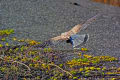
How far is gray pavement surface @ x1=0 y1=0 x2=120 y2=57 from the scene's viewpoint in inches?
206

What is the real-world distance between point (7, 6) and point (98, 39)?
2.39 metres

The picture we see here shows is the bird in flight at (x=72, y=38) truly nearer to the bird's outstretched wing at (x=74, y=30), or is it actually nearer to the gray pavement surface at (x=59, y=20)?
the bird's outstretched wing at (x=74, y=30)

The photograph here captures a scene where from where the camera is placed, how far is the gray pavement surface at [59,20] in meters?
5.22

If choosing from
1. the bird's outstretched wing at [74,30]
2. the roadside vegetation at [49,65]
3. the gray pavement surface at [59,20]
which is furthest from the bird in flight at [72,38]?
the roadside vegetation at [49,65]

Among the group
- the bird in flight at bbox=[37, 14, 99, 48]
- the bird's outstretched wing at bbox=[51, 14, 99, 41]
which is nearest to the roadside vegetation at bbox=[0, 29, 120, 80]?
the bird in flight at bbox=[37, 14, 99, 48]

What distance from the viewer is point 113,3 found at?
856 cm

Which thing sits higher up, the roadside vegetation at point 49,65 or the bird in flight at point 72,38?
the bird in flight at point 72,38

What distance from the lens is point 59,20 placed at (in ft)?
20.4

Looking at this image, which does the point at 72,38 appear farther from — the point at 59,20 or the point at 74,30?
the point at 59,20

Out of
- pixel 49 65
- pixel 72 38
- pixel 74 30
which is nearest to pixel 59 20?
pixel 74 30

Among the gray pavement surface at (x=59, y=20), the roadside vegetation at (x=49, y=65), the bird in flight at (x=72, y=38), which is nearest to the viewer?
the roadside vegetation at (x=49, y=65)

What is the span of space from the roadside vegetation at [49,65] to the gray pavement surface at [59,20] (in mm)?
361

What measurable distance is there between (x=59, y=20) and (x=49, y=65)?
7.31 feet

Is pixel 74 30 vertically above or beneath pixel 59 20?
beneath
